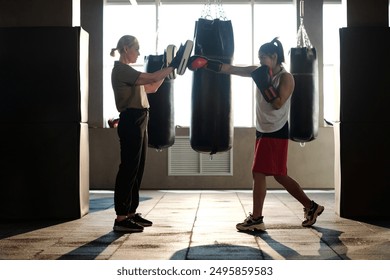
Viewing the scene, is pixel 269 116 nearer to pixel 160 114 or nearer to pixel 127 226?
pixel 127 226

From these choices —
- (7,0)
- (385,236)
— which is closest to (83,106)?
(7,0)

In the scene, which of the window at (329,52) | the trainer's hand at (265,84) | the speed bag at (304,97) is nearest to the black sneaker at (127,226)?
the trainer's hand at (265,84)

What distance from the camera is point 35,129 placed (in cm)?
527

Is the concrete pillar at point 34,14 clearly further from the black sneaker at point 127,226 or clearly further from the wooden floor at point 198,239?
the black sneaker at point 127,226

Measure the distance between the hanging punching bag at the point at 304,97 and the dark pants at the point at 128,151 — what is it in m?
2.58

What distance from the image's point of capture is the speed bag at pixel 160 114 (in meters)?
6.38

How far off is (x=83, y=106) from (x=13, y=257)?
7.01 ft

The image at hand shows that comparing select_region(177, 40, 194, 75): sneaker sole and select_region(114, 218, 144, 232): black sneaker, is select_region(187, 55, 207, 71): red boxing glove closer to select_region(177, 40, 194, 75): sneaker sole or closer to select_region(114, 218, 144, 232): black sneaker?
select_region(177, 40, 194, 75): sneaker sole

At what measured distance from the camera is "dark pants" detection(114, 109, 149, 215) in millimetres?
4457

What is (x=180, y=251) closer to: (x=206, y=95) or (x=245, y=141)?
(x=206, y=95)

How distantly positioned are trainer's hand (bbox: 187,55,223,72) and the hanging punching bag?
7.72 feet

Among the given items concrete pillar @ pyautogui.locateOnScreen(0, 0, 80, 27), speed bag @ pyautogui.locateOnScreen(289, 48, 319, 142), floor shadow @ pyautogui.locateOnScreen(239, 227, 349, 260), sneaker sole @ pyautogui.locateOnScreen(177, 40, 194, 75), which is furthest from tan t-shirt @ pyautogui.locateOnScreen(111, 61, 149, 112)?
speed bag @ pyautogui.locateOnScreen(289, 48, 319, 142)

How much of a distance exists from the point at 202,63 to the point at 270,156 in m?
0.85

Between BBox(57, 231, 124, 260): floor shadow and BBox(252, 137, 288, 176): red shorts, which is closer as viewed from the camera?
BBox(57, 231, 124, 260): floor shadow
